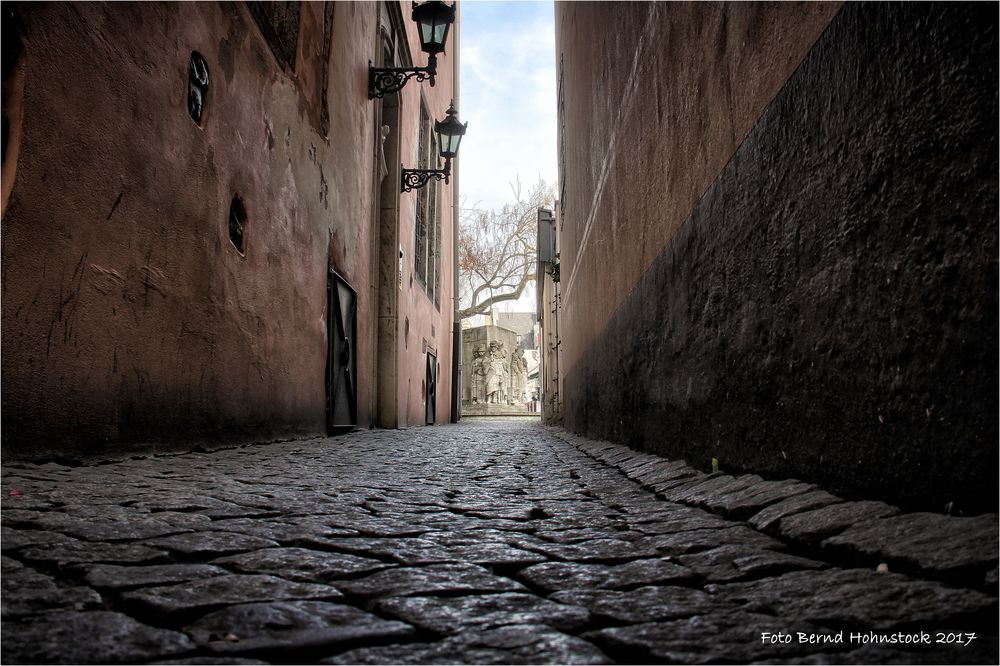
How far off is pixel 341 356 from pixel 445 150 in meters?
4.81

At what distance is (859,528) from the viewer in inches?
55.2

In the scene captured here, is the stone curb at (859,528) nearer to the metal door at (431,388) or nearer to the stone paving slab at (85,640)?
the stone paving slab at (85,640)

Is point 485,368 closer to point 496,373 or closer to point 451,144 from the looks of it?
point 496,373

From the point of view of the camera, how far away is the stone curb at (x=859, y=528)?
109 centimetres

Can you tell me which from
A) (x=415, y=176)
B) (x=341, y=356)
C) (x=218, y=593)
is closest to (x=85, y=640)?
(x=218, y=593)

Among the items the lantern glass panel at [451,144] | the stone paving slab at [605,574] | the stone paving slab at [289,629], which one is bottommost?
the stone paving slab at [605,574]

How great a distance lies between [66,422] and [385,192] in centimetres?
834

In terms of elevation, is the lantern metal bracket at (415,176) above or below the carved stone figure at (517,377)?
above

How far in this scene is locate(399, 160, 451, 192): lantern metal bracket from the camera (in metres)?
11.4

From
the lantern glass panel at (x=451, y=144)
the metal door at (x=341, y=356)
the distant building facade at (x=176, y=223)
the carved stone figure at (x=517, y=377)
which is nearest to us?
the distant building facade at (x=176, y=223)

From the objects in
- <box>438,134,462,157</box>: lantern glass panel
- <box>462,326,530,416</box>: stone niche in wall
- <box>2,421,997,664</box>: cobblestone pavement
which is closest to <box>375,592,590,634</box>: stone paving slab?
<box>2,421,997,664</box>: cobblestone pavement

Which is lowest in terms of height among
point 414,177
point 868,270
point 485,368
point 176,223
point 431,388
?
point 431,388

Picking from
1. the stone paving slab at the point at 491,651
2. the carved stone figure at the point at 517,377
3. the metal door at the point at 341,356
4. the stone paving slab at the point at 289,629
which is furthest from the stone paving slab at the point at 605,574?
the carved stone figure at the point at 517,377

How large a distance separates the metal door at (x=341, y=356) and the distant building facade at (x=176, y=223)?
0.04 m
